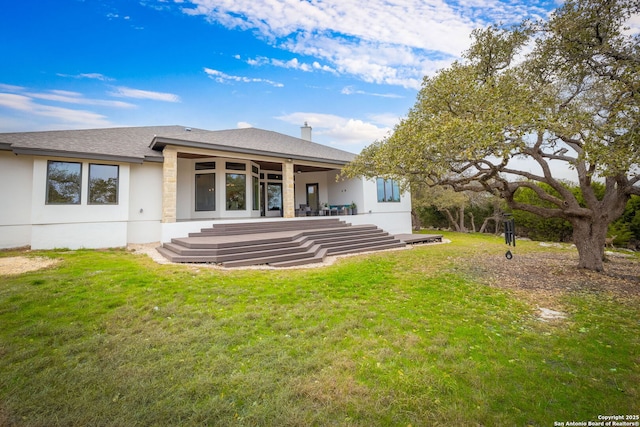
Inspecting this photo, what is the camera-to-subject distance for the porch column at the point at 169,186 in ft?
33.9

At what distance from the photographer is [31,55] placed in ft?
35.0

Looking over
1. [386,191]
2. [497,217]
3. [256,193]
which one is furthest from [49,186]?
[497,217]

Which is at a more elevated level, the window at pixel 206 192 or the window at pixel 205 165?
the window at pixel 205 165

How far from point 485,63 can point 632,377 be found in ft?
26.9

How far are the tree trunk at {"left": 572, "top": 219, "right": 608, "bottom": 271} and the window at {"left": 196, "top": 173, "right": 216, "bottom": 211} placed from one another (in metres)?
13.8

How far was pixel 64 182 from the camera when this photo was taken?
9.78 metres

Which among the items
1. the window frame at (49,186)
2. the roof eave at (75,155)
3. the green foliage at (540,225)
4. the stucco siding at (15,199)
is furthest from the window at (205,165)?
the green foliage at (540,225)

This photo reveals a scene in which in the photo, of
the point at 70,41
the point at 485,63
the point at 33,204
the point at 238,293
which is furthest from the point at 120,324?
the point at 70,41

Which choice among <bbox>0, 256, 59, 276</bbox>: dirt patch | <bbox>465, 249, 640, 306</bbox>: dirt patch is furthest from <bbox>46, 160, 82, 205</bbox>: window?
<bbox>465, 249, 640, 306</bbox>: dirt patch

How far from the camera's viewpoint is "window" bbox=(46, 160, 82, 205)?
9.55 meters

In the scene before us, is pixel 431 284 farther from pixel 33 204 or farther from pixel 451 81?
pixel 33 204

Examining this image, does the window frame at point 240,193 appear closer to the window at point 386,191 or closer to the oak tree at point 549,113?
the oak tree at point 549,113

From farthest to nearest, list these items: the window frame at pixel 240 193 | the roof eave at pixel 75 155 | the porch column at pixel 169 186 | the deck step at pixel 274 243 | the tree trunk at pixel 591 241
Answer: the window frame at pixel 240 193 < the porch column at pixel 169 186 < the roof eave at pixel 75 155 < the deck step at pixel 274 243 < the tree trunk at pixel 591 241

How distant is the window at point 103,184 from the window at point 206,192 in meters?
3.43
